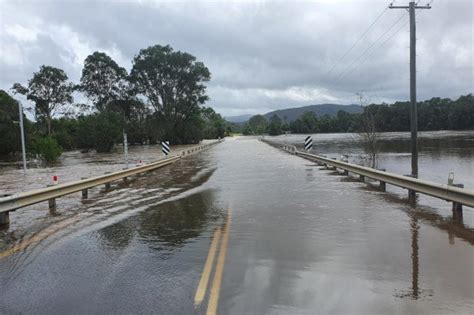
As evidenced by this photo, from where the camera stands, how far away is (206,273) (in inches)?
254

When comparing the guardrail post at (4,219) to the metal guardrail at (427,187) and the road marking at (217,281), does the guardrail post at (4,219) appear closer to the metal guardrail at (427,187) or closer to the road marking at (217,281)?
the road marking at (217,281)

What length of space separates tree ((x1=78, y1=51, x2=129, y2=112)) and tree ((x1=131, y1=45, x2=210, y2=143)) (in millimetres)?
12673

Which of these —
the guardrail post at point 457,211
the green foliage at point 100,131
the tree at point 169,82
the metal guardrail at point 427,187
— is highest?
the tree at point 169,82

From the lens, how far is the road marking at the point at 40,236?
8.20m

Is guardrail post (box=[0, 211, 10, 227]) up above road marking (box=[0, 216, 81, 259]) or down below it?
above

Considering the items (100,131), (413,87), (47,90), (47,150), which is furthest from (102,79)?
(413,87)

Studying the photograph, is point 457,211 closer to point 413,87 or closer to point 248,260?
point 248,260

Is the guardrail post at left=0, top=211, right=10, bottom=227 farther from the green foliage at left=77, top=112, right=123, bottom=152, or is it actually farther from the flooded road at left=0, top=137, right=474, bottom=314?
the green foliage at left=77, top=112, right=123, bottom=152

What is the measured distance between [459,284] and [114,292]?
13.9 ft

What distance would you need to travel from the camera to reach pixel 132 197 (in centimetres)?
1517

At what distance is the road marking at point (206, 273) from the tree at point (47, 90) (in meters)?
89.6

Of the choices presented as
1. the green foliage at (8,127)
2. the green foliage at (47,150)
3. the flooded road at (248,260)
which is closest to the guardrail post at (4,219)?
the flooded road at (248,260)

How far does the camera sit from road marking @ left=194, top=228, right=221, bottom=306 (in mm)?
5500

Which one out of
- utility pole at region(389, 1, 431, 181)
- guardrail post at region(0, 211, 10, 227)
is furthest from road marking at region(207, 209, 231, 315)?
utility pole at region(389, 1, 431, 181)
